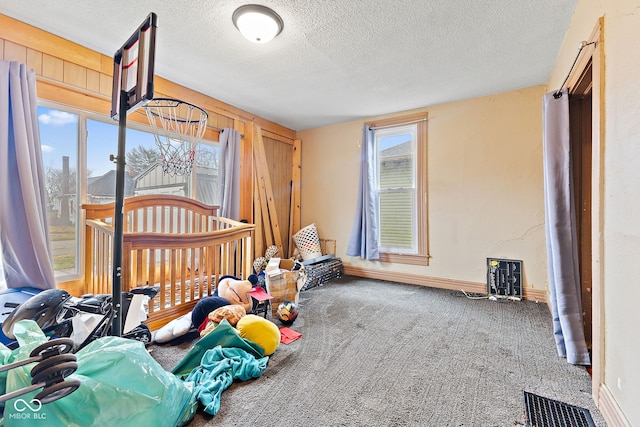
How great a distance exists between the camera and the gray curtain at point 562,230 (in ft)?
5.79

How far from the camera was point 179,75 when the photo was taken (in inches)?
108

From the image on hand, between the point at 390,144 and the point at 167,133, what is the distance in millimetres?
2723

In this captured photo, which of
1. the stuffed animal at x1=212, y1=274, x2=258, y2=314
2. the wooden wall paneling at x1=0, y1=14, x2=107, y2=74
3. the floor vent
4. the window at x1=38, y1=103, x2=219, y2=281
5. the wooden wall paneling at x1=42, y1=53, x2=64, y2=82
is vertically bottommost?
the floor vent

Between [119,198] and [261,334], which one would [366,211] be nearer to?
[261,334]

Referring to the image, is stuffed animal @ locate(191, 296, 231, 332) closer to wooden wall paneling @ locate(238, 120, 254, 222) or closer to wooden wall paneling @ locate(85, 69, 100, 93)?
wooden wall paneling @ locate(238, 120, 254, 222)

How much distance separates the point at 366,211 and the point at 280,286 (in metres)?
1.71

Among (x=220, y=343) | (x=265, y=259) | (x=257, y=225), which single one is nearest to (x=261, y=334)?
(x=220, y=343)

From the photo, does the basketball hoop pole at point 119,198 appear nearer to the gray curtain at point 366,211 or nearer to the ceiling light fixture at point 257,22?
the ceiling light fixture at point 257,22

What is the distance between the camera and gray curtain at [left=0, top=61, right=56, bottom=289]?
186cm

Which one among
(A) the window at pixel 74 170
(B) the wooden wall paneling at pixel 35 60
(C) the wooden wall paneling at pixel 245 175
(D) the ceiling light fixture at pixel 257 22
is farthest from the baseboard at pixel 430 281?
(B) the wooden wall paneling at pixel 35 60
